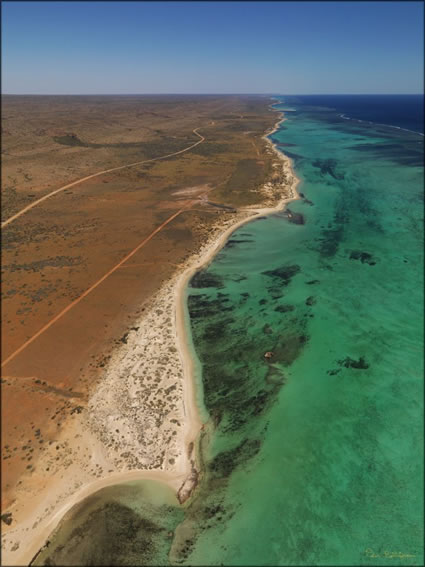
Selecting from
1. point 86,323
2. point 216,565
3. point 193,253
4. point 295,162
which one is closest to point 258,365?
point 216,565

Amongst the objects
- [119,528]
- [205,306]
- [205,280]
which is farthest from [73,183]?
[119,528]

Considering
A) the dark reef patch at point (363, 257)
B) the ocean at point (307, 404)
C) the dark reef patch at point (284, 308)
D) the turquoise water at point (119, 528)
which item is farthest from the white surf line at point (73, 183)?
the dark reef patch at point (363, 257)

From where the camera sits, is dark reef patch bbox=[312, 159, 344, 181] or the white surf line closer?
the white surf line

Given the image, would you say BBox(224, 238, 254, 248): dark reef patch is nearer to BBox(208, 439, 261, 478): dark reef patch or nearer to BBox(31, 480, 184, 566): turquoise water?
BBox(208, 439, 261, 478): dark reef patch

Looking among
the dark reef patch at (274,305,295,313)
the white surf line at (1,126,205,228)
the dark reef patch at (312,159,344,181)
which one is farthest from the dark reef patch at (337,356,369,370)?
the dark reef patch at (312,159,344,181)

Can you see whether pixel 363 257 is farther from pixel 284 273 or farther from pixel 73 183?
pixel 73 183

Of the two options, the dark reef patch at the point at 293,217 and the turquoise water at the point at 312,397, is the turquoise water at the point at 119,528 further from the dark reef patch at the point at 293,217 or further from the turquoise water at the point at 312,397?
the dark reef patch at the point at 293,217
